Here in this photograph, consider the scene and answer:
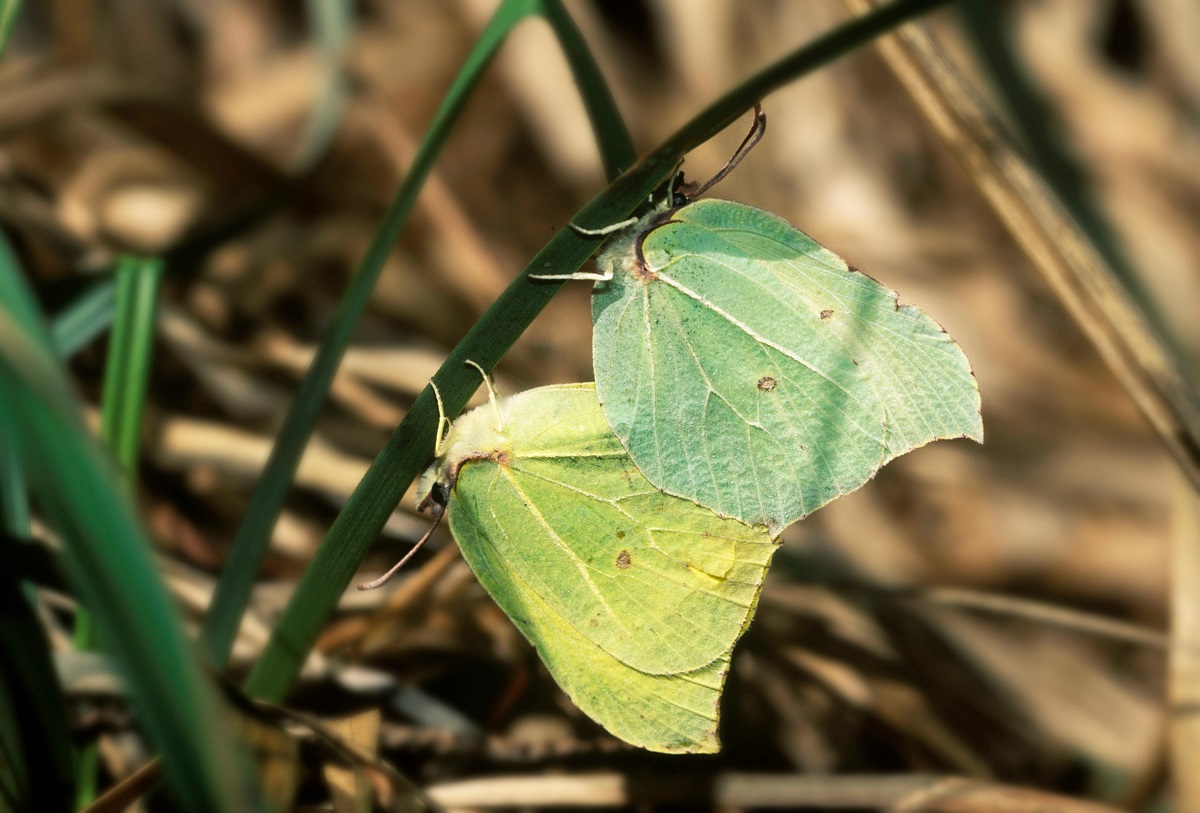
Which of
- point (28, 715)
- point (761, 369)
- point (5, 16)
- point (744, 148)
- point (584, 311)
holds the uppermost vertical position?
point (5, 16)

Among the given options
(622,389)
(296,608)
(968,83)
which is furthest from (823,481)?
(296,608)

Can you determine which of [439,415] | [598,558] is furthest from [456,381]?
[598,558]

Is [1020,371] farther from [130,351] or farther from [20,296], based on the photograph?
[20,296]

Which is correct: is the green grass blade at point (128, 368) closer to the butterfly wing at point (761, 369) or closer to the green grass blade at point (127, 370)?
the green grass blade at point (127, 370)

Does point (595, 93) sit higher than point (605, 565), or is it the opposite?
point (595, 93)

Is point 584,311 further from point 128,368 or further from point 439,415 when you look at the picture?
point 439,415

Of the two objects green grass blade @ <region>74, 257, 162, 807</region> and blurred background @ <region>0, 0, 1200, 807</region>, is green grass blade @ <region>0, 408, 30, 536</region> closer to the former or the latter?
green grass blade @ <region>74, 257, 162, 807</region>
